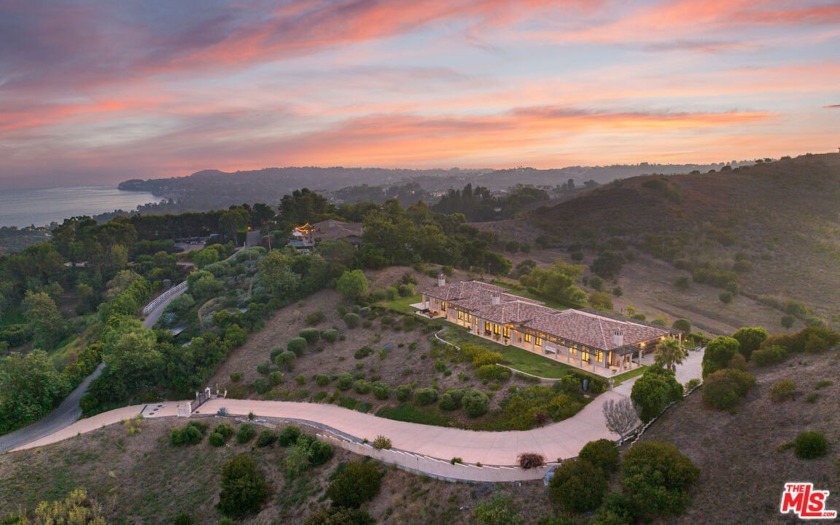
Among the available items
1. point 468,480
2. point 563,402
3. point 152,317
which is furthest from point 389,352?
point 152,317

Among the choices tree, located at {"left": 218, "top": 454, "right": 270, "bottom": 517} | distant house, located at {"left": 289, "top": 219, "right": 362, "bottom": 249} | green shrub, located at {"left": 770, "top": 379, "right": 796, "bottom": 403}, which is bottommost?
tree, located at {"left": 218, "top": 454, "right": 270, "bottom": 517}

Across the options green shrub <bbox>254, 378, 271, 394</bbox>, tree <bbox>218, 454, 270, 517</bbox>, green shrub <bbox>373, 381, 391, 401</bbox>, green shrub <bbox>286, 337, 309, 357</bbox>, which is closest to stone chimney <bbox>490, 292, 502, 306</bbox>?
green shrub <bbox>373, 381, 391, 401</bbox>

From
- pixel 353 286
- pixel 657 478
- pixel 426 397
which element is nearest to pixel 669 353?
pixel 657 478

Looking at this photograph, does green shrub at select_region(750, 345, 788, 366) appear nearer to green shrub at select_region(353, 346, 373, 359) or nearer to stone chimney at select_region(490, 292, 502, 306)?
stone chimney at select_region(490, 292, 502, 306)

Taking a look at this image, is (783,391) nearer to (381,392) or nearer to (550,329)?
(550,329)

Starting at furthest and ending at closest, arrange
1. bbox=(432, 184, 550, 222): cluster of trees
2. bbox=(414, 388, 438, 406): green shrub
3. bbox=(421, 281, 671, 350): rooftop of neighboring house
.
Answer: bbox=(432, 184, 550, 222): cluster of trees
bbox=(421, 281, 671, 350): rooftop of neighboring house
bbox=(414, 388, 438, 406): green shrub

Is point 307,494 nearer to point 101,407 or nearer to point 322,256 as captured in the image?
point 101,407
